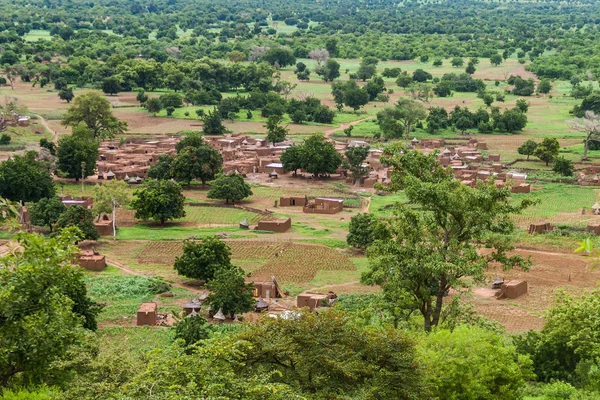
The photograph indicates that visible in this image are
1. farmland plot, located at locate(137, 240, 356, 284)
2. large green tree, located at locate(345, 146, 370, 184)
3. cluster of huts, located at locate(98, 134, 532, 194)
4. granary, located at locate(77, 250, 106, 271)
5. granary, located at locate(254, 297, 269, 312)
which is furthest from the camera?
cluster of huts, located at locate(98, 134, 532, 194)

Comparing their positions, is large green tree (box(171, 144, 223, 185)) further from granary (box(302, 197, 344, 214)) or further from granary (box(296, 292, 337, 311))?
granary (box(296, 292, 337, 311))

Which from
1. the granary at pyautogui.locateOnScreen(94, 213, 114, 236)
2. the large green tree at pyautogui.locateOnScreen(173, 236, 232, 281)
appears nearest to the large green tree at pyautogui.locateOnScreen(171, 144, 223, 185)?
the granary at pyautogui.locateOnScreen(94, 213, 114, 236)

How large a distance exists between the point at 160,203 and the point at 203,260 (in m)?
9.90

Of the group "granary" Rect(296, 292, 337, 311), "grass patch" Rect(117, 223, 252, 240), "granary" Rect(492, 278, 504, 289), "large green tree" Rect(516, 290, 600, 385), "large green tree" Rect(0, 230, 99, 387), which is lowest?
"grass patch" Rect(117, 223, 252, 240)

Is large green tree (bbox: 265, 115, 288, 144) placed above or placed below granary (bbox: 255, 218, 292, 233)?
above

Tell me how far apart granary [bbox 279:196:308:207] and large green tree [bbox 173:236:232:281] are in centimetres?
1392

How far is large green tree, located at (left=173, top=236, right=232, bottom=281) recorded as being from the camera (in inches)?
1375

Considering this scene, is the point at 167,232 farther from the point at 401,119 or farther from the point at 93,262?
the point at 401,119

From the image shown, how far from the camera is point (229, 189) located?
48781mm

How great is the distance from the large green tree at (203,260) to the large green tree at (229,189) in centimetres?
1333

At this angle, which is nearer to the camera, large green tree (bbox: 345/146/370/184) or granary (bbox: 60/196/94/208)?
granary (bbox: 60/196/94/208)

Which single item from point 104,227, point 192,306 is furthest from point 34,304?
point 104,227

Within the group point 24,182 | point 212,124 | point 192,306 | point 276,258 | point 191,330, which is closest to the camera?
point 191,330

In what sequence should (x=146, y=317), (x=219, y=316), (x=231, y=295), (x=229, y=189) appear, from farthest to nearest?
(x=229, y=189), (x=231, y=295), (x=219, y=316), (x=146, y=317)
